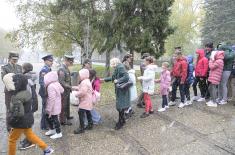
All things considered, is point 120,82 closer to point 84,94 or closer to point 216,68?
point 84,94

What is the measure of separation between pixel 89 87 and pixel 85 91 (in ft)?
0.50

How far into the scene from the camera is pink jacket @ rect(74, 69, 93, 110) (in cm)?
783

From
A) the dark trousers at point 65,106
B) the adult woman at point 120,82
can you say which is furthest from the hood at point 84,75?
the dark trousers at point 65,106

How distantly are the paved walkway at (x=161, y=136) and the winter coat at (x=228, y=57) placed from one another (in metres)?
1.10

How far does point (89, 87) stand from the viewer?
7.90 m

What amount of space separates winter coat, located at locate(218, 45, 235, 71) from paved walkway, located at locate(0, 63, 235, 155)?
110 centimetres

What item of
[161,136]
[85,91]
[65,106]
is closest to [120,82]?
[85,91]

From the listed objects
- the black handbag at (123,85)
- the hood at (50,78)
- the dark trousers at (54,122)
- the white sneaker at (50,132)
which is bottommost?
the white sneaker at (50,132)

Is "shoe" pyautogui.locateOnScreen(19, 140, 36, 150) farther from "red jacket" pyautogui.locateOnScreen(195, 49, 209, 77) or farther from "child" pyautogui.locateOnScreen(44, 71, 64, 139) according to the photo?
"red jacket" pyautogui.locateOnScreen(195, 49, 209, 77)

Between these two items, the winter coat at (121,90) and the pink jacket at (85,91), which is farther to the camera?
the winter coat at (121,90)

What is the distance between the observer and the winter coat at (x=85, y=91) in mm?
7828

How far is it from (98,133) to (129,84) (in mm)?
1388

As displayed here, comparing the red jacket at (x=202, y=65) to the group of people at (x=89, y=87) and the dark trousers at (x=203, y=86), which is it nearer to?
the group of people at (x=89, y=87)

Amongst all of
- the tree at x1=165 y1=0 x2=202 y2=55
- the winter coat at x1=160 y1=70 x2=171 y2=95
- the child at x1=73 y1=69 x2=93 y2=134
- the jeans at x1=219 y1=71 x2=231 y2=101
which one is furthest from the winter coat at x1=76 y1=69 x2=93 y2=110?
the tree at x1=165 y1=0 x2=202 y2=55
